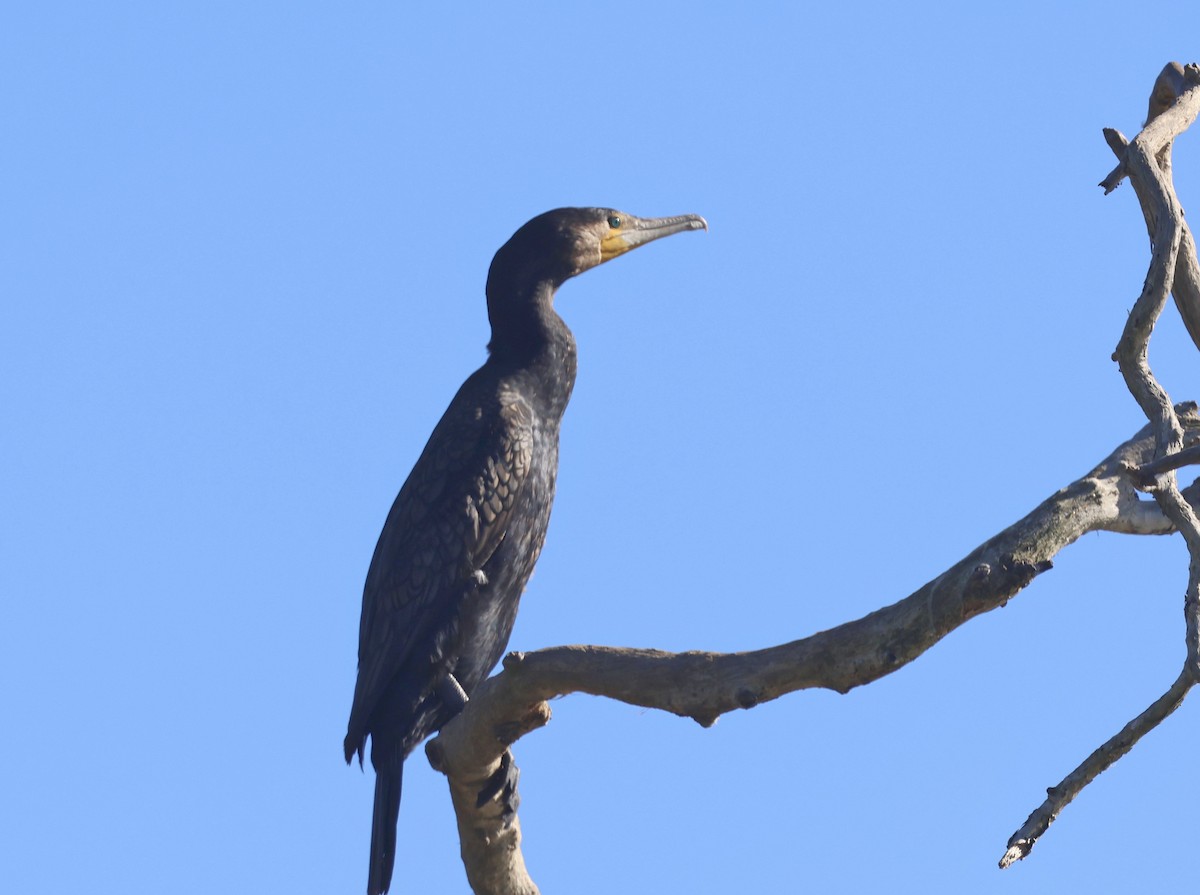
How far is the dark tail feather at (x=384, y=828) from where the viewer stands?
491 centimetres

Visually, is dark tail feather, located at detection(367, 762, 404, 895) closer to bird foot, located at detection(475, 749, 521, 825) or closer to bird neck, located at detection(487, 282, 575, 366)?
bird foot, located at detection(475, 749, 521, 825)

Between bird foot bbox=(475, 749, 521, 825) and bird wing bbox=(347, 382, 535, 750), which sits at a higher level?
bird wing bbox=(347, 382, 535, 750)

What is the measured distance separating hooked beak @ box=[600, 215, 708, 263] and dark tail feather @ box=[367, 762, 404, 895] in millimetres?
2042

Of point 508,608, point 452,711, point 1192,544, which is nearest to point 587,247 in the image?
point 508,608

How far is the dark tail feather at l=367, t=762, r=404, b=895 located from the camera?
491 centimetres

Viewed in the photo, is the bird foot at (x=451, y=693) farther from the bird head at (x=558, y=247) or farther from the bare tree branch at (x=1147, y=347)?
the bare tree branch at (x=1147, y=347)

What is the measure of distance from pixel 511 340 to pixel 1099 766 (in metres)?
3.11

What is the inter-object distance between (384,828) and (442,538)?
3.05ft

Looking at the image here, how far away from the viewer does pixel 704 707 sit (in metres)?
3.63

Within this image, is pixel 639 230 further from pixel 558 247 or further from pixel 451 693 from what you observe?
pixel 451 693

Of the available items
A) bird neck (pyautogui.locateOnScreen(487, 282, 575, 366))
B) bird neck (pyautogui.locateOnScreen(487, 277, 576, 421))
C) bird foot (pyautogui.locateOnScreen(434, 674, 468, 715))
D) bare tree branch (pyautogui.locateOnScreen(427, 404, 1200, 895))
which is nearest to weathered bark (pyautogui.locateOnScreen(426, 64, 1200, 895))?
bare tree branch (pyautogui.locateOnScreen(427, 404, 1200, 895))

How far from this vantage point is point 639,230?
20.5 feet

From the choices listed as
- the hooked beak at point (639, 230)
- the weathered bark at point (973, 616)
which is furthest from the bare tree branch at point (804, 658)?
the hooked beak at point (639, 230)

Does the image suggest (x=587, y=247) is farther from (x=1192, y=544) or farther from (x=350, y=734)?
(x=1192, y=544)
